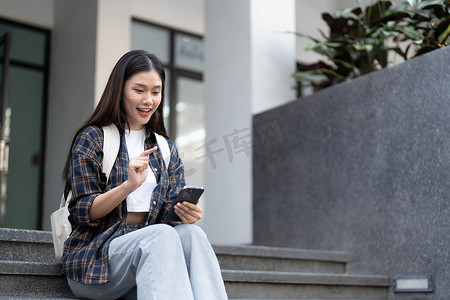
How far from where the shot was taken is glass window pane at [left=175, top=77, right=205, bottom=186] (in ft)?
Result: 22.6

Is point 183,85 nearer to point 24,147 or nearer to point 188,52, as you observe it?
point 188,52

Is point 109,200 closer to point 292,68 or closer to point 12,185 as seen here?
point 292,68

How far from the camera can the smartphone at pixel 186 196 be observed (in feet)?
6.51

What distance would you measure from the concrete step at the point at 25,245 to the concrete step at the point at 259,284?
28 centimetres

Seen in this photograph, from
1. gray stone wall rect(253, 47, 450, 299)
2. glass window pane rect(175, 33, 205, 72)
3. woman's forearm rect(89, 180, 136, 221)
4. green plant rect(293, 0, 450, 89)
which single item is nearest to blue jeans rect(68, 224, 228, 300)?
woman's forearm rect(89, 180, 136, 221)

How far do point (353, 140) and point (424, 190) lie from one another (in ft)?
2.01

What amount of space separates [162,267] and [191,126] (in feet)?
17.2

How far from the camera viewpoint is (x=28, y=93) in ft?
21.6

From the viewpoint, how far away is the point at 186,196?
2021mm

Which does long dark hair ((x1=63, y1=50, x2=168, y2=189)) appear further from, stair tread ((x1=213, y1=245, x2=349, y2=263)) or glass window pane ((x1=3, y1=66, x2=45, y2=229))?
glass window pane ((x1=3, y1=66, x2=45, y2=229))

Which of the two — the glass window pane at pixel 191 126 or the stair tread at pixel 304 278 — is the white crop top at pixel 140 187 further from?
the glass window pane at pixel 191 126

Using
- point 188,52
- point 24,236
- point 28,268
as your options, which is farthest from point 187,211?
point 188,52

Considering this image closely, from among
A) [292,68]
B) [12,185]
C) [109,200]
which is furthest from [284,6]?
[12,185]

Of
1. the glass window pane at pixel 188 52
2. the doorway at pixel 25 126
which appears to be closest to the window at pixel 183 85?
the glass window pane at pixel 188 52
